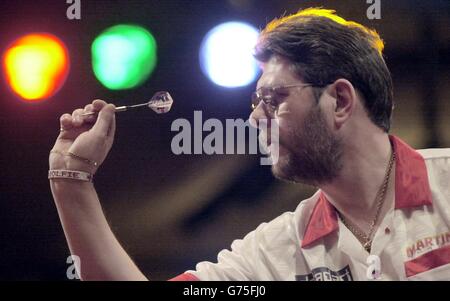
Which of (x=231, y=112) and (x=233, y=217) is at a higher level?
(x=231, y=112)

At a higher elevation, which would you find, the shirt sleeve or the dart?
the dart

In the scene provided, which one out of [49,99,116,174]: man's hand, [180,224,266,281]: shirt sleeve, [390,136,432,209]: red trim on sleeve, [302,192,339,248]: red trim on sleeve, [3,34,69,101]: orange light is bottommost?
[180,224,266,281]: shirt sleeve

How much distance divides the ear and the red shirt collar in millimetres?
152

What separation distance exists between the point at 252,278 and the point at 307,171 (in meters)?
0.35

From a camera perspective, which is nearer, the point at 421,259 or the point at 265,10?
the point at 421,259

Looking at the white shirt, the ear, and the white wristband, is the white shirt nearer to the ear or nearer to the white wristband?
the ear

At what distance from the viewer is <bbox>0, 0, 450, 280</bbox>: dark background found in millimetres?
1995

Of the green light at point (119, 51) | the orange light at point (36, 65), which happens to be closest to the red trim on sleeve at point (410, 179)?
the green light at point (119, 51)

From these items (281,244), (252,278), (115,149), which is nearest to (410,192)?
(281,244)

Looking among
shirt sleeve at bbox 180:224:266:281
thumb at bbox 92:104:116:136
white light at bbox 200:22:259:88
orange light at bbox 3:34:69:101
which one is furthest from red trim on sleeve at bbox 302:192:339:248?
orange light at bbox 3:34:69:101

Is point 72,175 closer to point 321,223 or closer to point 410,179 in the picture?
point 321,223

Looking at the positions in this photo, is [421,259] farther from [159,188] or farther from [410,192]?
[159,188]

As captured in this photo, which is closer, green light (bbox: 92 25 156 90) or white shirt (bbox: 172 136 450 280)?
white shirt (bbox: 172 136 450 280)

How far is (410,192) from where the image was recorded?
6.21 feet
